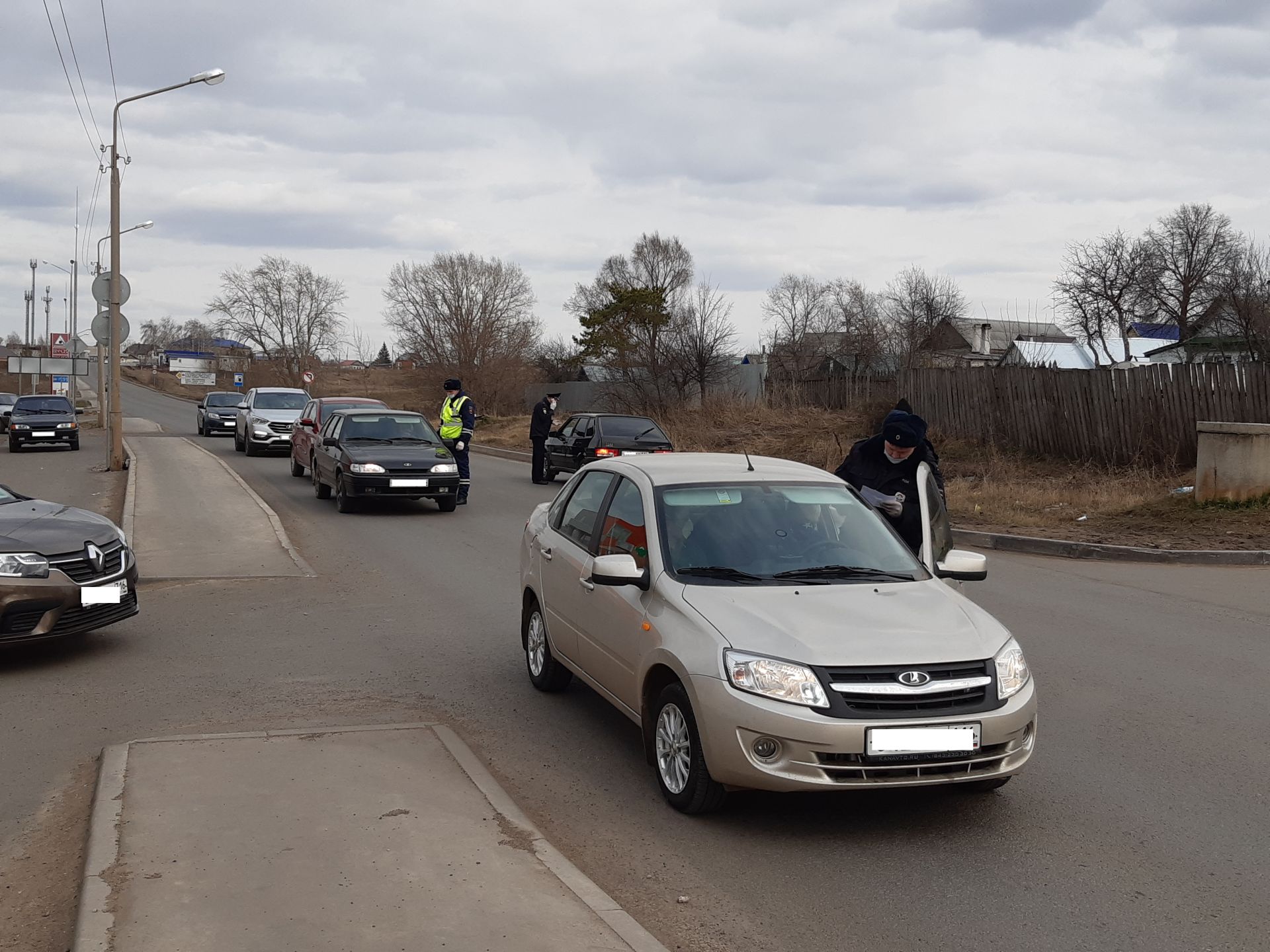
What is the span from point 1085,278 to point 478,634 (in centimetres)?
4753

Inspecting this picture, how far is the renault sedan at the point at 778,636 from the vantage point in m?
4.52

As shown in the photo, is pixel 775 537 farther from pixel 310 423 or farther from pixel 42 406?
pixel 42 406

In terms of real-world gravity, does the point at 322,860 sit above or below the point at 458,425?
below

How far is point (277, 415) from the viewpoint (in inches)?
1177

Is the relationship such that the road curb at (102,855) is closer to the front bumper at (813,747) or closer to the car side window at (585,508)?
the front bumper at (813,747)

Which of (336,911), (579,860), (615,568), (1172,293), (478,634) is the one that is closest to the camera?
(336,911)

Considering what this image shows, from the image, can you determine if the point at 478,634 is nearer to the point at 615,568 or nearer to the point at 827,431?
the point at 615,568

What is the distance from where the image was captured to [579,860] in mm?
4500

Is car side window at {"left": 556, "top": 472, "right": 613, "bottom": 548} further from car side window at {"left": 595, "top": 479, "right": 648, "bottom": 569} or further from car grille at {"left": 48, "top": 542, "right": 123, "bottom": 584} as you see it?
car grille at {"left": 48, "top": 542, "right": 123, "bottom": 584}

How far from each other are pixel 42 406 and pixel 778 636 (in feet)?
108

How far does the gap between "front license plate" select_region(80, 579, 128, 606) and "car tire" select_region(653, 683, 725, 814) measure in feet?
14.5

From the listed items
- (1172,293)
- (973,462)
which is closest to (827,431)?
(973,462)

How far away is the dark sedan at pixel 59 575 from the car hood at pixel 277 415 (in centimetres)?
2170

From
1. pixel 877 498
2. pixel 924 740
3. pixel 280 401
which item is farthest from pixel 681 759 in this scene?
pixel 280 401
